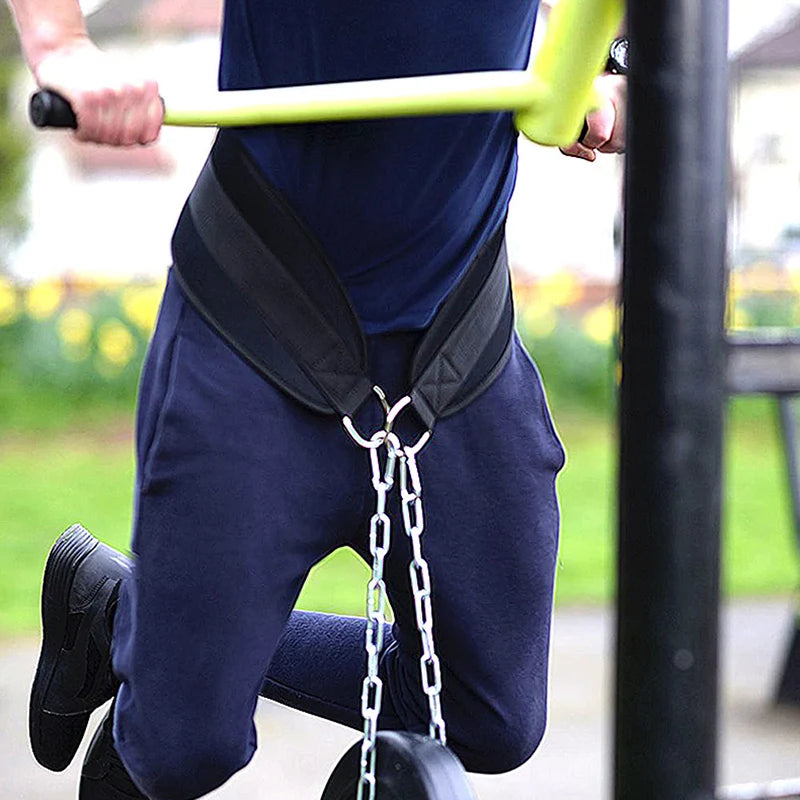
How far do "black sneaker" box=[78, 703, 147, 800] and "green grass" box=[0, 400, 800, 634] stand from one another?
2.17m

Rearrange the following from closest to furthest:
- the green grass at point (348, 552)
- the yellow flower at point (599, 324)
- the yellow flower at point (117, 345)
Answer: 1. the green grass at point (348, 552)
2. the yellow flower at point (117, 345)
3. the yellow flower at point (599, 324)

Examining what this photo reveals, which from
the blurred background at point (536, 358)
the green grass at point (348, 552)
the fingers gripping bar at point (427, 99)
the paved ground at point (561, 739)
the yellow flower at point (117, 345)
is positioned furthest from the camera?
the yellow flower at point (117, 345)

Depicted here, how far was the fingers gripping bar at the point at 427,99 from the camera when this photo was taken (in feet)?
3.58

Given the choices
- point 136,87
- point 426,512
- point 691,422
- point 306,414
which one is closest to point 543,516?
point 426,512

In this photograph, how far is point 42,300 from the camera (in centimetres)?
639

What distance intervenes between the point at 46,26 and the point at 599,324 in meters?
5.47

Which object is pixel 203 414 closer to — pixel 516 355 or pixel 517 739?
pixel 516 355

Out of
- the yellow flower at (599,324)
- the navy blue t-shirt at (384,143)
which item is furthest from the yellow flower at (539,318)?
the navy blue t-shirt at (384,143)

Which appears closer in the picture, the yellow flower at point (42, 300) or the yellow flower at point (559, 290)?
the yellow flower at point (42, 300)

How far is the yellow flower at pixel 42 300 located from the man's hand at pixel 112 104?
206 inches

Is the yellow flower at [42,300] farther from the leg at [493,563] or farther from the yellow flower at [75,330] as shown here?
the leg at [493,563]

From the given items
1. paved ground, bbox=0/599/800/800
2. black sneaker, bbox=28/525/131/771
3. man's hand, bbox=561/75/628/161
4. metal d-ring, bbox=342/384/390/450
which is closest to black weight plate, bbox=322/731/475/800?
metal d-ring, bbox=342/384/390/450

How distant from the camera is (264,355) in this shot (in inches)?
56.5

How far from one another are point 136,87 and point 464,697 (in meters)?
0.73
